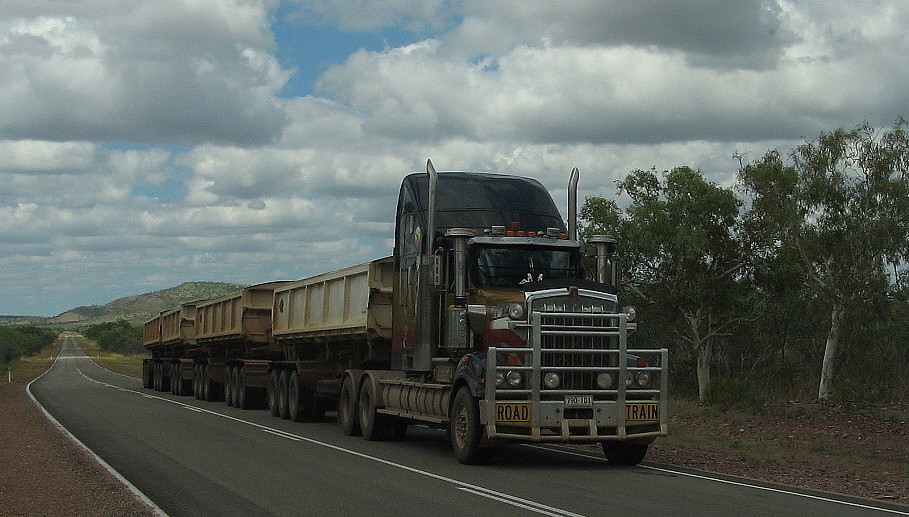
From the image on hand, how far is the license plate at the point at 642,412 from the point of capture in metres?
16.0

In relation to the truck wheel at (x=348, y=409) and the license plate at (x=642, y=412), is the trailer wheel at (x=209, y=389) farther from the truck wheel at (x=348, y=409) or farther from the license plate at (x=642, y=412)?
the license plate at (x=642, y=412)

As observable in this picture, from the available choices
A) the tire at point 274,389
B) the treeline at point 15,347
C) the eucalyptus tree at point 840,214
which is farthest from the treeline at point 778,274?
the treeline at point 15,347

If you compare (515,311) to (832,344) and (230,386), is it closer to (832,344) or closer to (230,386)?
(832,344)

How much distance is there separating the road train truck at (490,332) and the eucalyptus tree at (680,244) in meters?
19.5

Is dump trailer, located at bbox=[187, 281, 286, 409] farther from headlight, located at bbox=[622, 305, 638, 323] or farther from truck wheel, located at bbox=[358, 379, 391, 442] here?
headlight, located at bbox=[622, 305, 638, 323]

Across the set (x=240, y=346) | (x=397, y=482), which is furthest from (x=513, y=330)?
(x=240, y=346)

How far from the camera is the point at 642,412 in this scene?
16.1 meters

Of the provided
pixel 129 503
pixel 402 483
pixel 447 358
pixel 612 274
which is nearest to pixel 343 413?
pixel 447 358

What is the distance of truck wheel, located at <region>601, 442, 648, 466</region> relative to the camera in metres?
16.5

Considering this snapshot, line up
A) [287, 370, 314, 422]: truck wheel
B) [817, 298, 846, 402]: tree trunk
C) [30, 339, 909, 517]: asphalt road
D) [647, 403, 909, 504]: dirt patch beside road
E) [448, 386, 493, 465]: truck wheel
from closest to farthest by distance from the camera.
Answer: [30, 339, 909, 517]: asphalt road, [647, 403, 909, 504]: dirt patch beside road, [448, 386, 493, 465]: truck wheel, [287, 370, 314, 422]: truck wheel, [817, 298, 846, 402]: tree trunk

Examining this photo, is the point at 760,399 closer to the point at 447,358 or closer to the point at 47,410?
the point at 447,358

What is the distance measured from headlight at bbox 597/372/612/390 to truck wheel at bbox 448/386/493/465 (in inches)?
69.2

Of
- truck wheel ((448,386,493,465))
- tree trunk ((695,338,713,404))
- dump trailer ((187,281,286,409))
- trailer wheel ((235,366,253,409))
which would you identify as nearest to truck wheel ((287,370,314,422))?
dump trailer ((187,281,286,409))

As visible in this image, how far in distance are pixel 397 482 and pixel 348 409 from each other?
27.9ft
